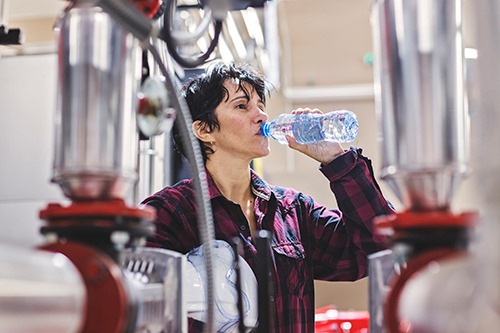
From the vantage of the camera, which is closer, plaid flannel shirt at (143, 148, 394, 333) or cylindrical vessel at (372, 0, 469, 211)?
cylindrical vessel at (372, 0, 469, 211)

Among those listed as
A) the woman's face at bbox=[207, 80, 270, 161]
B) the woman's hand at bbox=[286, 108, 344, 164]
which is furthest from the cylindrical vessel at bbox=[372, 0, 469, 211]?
the woman's face at bbox=[207, 80, 270, 161]

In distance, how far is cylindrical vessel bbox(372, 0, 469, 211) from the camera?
489 mm

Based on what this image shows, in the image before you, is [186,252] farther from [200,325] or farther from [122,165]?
[122,165]

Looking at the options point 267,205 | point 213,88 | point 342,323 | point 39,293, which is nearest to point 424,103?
point 39,293

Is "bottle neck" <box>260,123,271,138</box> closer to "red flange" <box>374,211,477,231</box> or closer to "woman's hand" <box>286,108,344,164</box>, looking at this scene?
"woman's hand" <box>286,108,344,164</box>

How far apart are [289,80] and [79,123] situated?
3.65m

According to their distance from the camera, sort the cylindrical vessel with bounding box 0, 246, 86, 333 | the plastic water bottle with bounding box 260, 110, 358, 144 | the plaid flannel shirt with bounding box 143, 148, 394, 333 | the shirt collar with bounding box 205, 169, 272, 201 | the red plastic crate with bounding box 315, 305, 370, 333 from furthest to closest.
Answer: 1. the red plastic crate with bounding box 315, 305, 370, 333
2. the plastic water bottle with bounding box 260, 110, 358, 144
3. the shirt collar with bounding box 205, 169, 272, 201
4. the plaid flannel shirt with bounding box 143, 148, 394, 333
5. the cylindrical vessel with bounding box 0, 246, 86, 333

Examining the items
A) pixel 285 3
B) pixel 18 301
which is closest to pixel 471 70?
pixel 18 301

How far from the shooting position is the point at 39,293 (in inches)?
17.5

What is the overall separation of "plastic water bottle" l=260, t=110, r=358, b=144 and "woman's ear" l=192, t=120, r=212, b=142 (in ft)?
0.47

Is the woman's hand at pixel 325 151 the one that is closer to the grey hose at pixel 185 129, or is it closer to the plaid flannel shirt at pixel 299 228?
the plaid flannel shirt at pixel 299 228

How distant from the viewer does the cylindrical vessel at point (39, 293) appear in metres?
0.44

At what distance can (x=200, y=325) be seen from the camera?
111 centimetres

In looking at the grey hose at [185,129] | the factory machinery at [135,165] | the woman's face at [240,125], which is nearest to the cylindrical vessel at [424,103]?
the factory machinery at [135,165]
